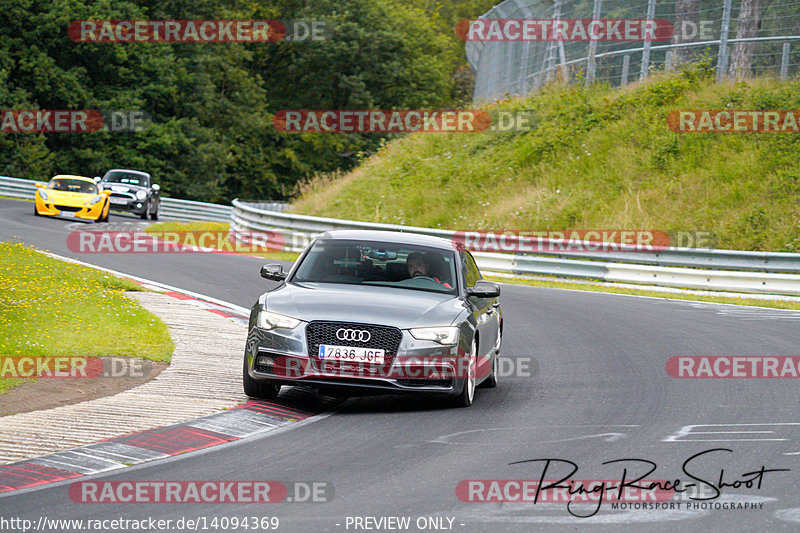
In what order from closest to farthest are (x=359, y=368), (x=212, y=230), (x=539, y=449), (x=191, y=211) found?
(x=539, y=449)
(x=359, y=368)
(x=212, y=230)
(x=191, y=211)

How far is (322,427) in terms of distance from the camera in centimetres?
891

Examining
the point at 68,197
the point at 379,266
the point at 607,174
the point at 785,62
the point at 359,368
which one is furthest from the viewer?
the point at 68,197

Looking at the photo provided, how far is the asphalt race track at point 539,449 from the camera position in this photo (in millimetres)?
6246

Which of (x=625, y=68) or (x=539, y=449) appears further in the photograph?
(x=625, y=68)

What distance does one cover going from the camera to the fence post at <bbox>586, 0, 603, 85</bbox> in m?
31.0

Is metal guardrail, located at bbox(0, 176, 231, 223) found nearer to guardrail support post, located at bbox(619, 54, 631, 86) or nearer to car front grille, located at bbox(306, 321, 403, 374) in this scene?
guardrail support post, located at bbox(619, 54, 631, 86)

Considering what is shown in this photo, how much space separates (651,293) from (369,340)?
1376 centimetres

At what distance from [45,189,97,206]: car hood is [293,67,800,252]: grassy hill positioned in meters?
7.01

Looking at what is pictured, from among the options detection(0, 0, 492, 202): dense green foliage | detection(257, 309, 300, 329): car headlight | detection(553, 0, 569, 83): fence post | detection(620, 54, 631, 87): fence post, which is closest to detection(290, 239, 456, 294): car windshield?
detection(257, 309, 300, 329): car headlight

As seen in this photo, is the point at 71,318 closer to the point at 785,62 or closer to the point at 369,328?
the point at 369,328

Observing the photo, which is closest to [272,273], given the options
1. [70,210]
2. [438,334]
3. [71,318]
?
[438,334]

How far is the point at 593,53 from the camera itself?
3266cm

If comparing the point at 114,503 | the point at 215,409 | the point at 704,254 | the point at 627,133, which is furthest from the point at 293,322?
the point at 627,133

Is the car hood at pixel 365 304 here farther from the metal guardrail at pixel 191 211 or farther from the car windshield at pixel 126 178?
the metal guardrail at pixel 191 211
